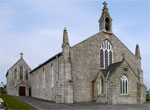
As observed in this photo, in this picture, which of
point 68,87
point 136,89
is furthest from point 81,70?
point 136,89

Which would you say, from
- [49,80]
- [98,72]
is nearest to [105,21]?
[98,72]

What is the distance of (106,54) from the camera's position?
29.8 m

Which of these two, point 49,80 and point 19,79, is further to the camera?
point 19,79

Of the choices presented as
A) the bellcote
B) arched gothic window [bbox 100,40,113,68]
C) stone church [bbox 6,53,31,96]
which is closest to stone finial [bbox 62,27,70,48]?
arched gothic window [bbox 100,40,113,68]

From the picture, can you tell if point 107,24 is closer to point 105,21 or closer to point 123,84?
point 105,21

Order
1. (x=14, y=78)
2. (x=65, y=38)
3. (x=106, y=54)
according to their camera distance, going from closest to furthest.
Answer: (x=65, y=38) → (x=106, y=54) → (x=14, y=78)

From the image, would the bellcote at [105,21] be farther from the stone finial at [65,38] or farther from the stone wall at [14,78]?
the stone wall at [14,78]

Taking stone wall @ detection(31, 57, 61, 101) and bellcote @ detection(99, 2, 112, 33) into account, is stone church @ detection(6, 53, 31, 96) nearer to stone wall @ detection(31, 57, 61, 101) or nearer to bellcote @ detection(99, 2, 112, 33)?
stone wall @ detection(31, 57, 61, 101)

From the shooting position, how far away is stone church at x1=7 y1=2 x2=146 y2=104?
80.7ft

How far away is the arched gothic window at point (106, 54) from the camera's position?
2929 cm

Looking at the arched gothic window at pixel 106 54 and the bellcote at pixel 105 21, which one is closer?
the arched gothic window at pixel 106 54

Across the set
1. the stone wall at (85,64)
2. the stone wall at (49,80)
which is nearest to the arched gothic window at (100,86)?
the stone wall at (85,64)

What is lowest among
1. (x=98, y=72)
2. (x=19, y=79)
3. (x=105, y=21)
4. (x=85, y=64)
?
(x=19, y=79)

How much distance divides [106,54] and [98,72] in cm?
347
